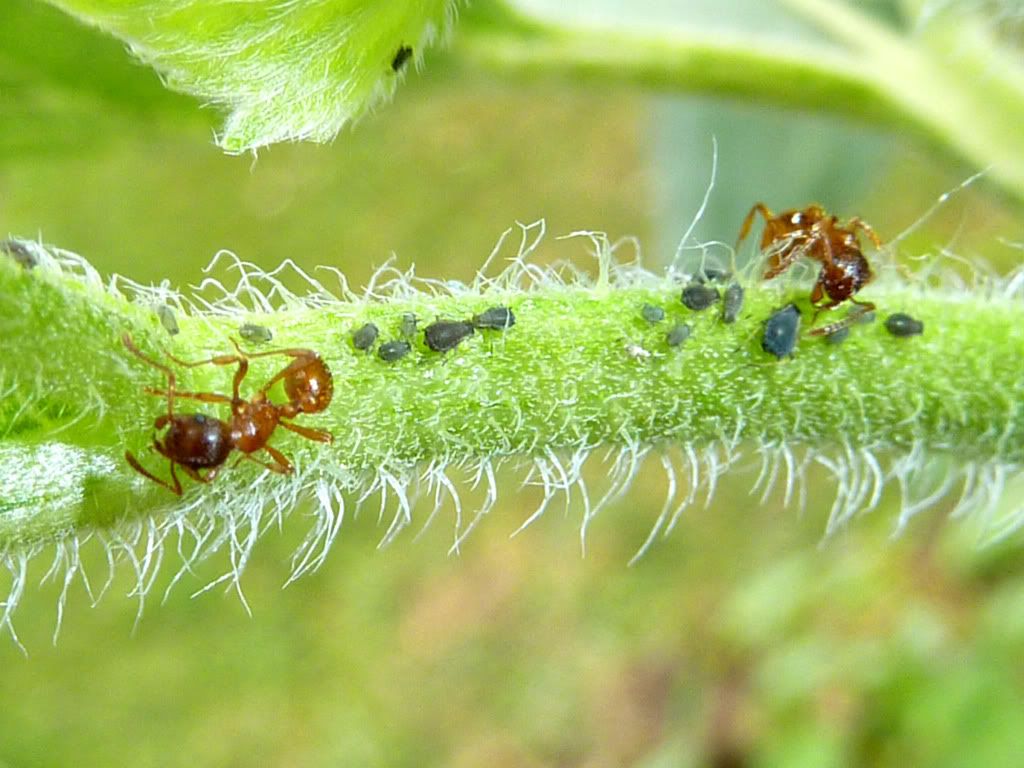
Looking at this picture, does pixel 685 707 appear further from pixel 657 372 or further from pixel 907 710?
pixel 657 372

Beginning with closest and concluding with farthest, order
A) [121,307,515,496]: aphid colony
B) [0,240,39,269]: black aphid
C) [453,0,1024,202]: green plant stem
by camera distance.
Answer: [0,240,39,269]: black aphid < [121,307,515,496]: aphid colony < [453,0,1024,202]: green plant stem

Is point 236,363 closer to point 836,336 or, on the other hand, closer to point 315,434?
point 315,434

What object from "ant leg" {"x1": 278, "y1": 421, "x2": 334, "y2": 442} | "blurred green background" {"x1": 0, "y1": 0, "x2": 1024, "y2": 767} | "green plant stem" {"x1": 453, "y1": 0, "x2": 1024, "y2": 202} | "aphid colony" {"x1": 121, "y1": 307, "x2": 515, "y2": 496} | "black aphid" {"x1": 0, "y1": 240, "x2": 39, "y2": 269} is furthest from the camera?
"blurred green background" {"x1": 0, "y1": 0, "x2": 1024, "y2": 767}

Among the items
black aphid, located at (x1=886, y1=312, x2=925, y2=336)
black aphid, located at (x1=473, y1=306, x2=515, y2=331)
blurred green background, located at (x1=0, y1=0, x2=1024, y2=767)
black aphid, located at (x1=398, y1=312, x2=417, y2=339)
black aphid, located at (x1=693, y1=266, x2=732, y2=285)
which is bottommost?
blurred green background, located at (x1=0, y1=0, x2=1024, y2=767)

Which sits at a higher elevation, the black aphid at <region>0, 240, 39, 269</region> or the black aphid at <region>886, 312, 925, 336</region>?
the black aphid at <region>886, 312, 925, 336</region>

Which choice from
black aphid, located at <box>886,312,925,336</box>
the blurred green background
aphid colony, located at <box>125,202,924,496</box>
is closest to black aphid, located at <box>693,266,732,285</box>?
aphid colony, located at <box>125,202,924,496</box>

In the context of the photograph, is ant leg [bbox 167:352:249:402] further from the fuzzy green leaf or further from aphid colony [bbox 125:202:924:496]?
the fuzzy green leaf

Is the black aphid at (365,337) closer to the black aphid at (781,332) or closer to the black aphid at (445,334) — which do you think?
the black aphid at (445,334)

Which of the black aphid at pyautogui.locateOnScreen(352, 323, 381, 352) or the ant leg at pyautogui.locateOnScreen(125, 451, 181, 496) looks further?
the black aphid at pyautogui.locateOnScreen(352, 323, 381, 352)

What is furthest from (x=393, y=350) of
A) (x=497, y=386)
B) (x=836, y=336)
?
(x=836, y=336)
